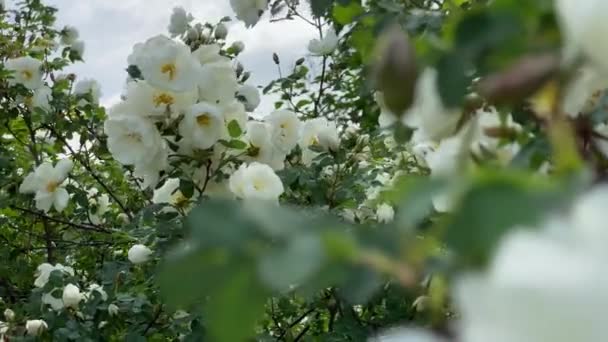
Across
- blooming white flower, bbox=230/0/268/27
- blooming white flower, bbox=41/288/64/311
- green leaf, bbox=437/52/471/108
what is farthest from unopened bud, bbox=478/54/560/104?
blooming white flower, bbox=41/288/64/311

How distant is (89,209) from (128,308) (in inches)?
51.8

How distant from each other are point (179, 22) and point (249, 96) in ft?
1.40

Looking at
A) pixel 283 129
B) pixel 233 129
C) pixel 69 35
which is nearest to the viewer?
pixel 233 129

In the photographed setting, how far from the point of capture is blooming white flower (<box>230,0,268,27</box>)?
7.28 feet

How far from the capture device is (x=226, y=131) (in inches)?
74.6

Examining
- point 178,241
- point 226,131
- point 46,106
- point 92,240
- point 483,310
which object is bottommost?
point 483,310

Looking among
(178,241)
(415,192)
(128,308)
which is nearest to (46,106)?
(128,308)

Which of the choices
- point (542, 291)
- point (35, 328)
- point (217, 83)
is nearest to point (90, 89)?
point (35, 328)

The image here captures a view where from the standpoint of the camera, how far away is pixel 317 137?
2275 millimetres

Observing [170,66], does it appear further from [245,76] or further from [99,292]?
[99,292]

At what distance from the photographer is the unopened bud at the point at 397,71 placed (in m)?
0.51

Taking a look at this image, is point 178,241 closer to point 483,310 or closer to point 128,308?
point 128,308

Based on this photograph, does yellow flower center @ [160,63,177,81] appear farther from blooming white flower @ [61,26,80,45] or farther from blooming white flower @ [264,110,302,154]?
blooming white flower @ [61,26,80,45]

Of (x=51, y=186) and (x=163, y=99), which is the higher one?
(x=51, y=186)
